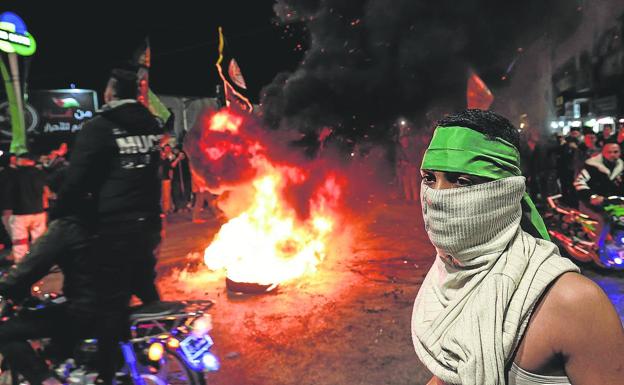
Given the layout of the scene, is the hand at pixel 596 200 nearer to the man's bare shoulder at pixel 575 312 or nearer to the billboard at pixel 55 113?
the man's bare shoulder at pixel 575 312

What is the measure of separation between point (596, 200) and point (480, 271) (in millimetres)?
6240

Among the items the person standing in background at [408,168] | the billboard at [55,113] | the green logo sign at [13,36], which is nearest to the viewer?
the green logo sign at [13,36]

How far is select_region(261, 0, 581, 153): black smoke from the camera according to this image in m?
10.4

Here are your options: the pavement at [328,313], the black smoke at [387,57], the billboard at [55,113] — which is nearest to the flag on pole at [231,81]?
the black smoke at [387,57]

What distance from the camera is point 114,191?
3.07m

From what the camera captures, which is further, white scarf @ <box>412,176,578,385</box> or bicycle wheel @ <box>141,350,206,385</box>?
bicycle wheel @ <box>141,350,206,385</box>

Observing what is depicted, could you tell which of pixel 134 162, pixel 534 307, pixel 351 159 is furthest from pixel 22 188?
pixel 534 307

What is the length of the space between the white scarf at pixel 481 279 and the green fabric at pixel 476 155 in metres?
0.04

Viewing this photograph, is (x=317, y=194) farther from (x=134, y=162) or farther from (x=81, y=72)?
(x=81, y=72)

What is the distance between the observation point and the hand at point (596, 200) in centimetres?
643

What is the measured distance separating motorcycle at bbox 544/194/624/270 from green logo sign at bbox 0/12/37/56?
14196mm

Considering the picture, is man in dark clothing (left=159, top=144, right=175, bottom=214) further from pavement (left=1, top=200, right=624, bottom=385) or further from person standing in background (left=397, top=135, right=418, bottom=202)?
person standing in background (left=397, top=135, right=418, bottom=202)

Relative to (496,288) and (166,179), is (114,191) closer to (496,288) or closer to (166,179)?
(496,288)

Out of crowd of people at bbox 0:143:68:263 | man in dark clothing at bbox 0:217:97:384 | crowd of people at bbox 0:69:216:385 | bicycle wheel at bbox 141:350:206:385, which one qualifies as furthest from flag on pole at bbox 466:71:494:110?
man in dark clothing at bbox 0:217:97:384
